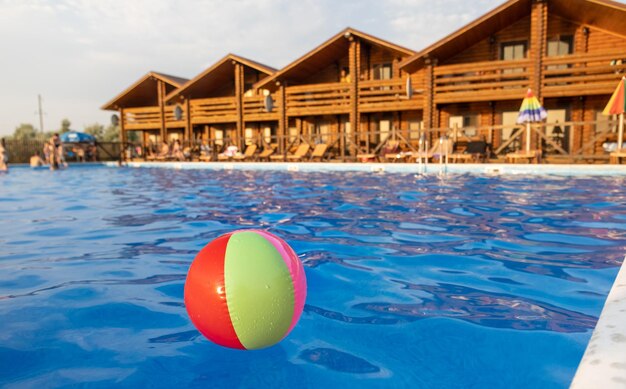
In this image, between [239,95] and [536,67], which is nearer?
[536,67]

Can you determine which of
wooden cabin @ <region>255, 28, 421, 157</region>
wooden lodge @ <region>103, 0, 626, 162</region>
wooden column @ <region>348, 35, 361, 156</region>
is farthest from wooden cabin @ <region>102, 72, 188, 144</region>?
wooden column @ <region>348, 35, 361, 156</region>

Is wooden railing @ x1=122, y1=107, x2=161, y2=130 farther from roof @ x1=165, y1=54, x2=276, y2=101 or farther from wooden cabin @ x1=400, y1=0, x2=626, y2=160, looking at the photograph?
wooden cabin @ x1=400, y1=0, x2=626, y2=160

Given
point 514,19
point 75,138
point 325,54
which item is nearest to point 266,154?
point 325,54

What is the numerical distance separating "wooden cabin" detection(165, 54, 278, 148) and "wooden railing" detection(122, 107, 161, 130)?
1.75m

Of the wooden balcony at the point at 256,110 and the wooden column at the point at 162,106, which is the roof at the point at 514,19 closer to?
the wooden balcony at the point at 256,110

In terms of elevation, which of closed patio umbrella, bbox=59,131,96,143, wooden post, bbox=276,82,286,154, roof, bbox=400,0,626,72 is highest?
roof, bbox=400,0,626,72

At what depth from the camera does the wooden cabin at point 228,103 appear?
73.8 ft

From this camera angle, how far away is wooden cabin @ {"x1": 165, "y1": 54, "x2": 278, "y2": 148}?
2248 cm

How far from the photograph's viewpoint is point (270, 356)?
205cm

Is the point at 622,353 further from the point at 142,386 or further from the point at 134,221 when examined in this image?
the point at 134,221

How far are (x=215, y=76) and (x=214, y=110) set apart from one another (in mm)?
2021

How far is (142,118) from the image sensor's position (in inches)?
1063

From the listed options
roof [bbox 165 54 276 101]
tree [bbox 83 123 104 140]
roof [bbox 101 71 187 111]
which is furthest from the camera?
tree [bbox 83 123 104 140]

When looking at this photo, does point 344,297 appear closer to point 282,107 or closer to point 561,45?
point 561,45
